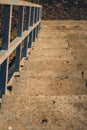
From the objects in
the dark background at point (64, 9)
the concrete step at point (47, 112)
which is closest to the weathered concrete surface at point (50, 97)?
the concrete step at point (47, 112)

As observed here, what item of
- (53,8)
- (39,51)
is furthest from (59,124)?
(53,8)

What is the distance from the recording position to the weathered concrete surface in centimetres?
271

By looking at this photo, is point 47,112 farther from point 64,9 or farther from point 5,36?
point 64,9

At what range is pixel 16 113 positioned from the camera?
9.48 ft

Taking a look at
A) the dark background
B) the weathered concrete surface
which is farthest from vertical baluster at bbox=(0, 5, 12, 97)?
the dark background

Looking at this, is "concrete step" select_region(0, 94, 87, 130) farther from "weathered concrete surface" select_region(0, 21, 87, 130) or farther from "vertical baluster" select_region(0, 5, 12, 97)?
"vertical baluster" select_region(0, 5, 12, 97)

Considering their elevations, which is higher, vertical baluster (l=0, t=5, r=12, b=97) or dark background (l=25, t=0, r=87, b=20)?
vertical baluster (l=0, t=5, r=12, b=97)

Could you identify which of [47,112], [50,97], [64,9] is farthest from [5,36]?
[64,9]

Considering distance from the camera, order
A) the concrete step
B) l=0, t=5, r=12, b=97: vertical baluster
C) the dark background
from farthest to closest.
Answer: the dark background
l=0, t=5, r=12, b=97: vertical baluster
the concrete step

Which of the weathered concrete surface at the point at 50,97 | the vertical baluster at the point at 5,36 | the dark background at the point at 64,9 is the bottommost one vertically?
the dark background at the point at 64,9

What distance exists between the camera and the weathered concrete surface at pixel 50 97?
271 centimetres

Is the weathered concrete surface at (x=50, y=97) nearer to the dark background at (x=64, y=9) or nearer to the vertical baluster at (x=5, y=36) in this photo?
the vertical baluster at (x=5, y=36)

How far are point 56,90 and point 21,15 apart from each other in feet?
5.67

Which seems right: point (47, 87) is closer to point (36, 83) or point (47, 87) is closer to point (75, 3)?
point (36, 83)
